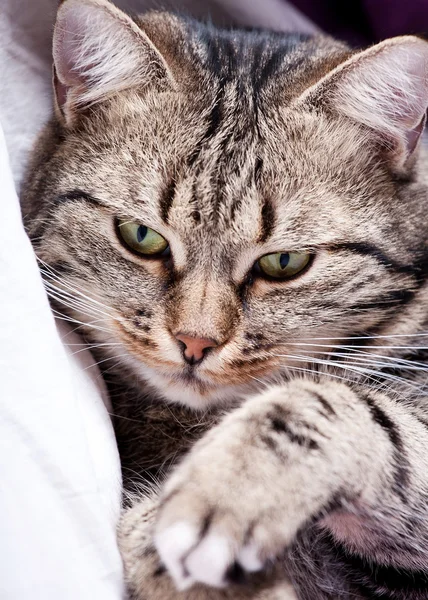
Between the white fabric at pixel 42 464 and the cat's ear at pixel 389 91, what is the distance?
16.4 inches

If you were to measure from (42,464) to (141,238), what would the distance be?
0.30 metres

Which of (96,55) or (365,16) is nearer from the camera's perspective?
(96,55)

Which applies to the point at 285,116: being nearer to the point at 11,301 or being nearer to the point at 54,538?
the point at 11,301

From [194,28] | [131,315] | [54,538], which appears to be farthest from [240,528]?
[194,28]

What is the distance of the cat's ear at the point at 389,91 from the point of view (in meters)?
0.80

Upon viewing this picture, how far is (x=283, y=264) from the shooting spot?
85 cm

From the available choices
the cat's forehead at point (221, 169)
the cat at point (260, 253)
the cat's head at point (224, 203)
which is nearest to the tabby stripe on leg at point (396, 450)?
the cat at point (260, 253)

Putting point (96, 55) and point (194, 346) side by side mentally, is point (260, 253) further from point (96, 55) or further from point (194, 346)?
point (96, 55)

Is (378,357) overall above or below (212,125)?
below

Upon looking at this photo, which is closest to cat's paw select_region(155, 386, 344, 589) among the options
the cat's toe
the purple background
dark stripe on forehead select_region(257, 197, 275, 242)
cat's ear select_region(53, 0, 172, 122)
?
the cat's toe

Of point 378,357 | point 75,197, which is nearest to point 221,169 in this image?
point 75,197

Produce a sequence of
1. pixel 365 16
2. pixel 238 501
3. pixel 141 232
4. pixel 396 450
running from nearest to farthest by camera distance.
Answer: pixel 238 501 → pixel 396 450 → pixel 141 232 → pixel 365 16

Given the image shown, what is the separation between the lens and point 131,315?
0.85 metres

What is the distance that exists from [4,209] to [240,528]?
1.40 ft
